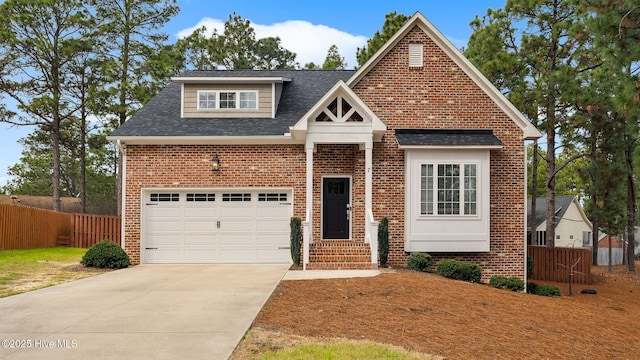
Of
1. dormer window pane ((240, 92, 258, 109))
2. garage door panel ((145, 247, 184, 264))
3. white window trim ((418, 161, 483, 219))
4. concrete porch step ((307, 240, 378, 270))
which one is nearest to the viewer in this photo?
concrete porch step ((307, 240, 378, 270))

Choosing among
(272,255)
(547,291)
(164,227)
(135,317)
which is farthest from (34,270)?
(547,291)

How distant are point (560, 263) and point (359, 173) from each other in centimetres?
1057

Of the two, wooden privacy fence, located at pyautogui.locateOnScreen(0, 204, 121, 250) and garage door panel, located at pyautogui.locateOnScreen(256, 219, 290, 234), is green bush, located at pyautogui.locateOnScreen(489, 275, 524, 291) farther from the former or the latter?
wooden privacy fence, located at pyautogui.locateOnScreen(0, 204, 121, 250)

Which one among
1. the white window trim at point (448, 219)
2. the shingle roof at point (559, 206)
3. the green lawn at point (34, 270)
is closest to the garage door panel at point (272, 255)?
the white window trim at point (448, 219)

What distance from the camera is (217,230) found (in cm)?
1683

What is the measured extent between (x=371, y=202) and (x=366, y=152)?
1.47 metres

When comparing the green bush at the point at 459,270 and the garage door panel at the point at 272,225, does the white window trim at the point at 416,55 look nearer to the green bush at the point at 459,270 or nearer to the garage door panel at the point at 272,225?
the green bush at the point at 459,270

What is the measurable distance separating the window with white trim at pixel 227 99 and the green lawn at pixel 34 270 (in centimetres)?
668

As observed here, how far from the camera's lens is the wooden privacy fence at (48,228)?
20.5 m

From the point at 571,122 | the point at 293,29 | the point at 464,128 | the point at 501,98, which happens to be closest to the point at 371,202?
the point at 464,128

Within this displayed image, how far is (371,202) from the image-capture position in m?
15.4

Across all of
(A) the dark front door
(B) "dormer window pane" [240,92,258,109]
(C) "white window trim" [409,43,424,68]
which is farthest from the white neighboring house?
(B) "dormer window pane" [240,92,258,109]

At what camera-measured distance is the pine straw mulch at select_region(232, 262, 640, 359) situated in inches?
273

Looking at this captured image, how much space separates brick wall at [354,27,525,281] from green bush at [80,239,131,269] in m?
7.96
